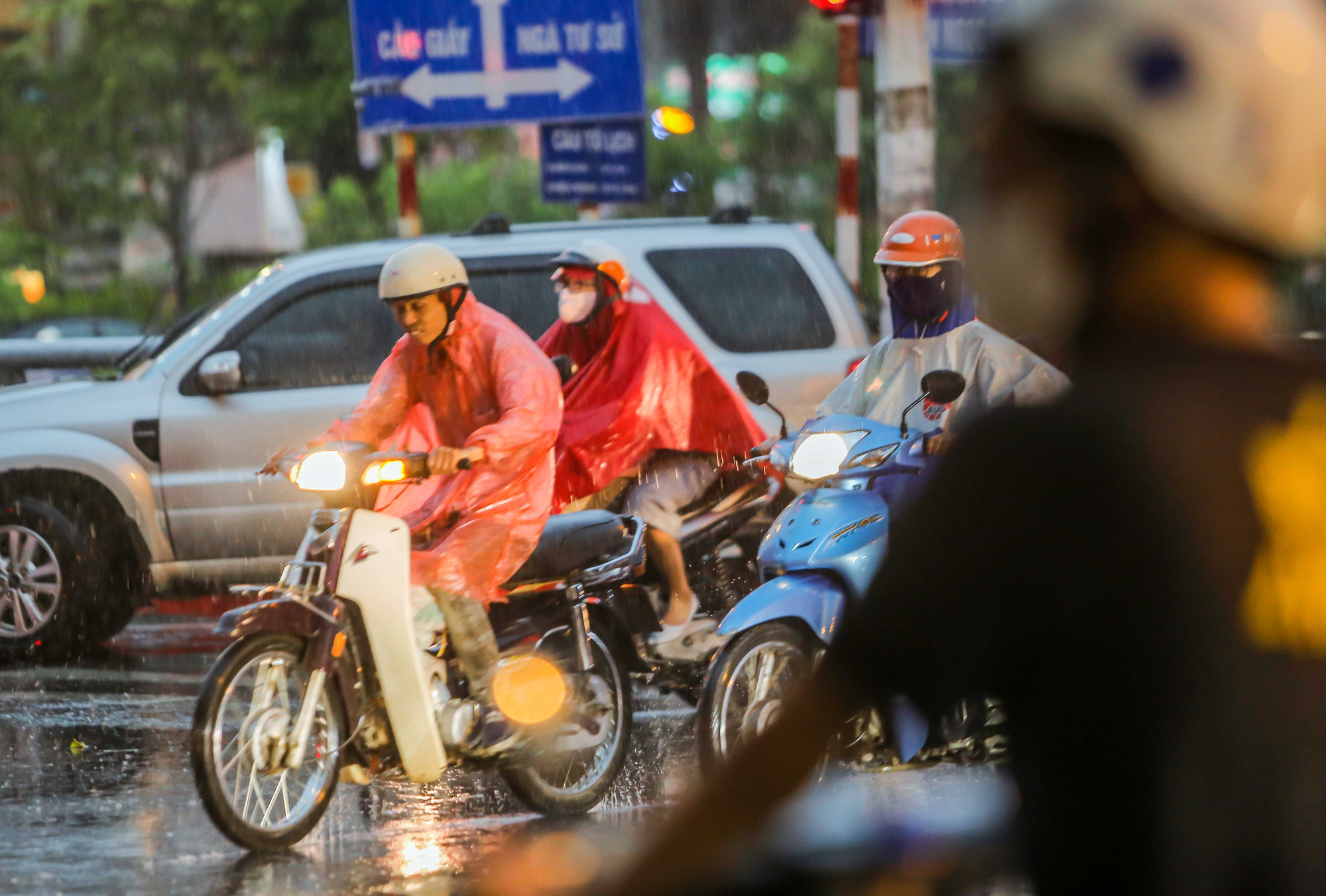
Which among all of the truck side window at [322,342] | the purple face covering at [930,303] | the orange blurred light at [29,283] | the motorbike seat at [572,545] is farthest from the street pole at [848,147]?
the orange blurred light at [29,283]

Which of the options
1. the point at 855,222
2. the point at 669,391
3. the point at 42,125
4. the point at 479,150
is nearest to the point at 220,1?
the point at 42,125

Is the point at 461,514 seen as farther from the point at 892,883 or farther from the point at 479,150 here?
the point at 479,150

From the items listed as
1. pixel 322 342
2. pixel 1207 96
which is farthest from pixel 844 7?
pixel 1207 96

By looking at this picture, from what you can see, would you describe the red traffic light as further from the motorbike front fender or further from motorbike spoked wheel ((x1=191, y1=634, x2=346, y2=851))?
motorbike spoked wheel ((x1=191, y1=634, x2=346, y2=851))

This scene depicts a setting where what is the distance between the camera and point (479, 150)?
28250mm

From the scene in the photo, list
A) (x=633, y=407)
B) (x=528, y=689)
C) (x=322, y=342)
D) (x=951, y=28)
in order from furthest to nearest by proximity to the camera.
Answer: (x=951, y=28), (x=322, y=342), (x=633, y=407), (x=528, y=689)

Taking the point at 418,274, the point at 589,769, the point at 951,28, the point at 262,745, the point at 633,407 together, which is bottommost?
the point at 589,769

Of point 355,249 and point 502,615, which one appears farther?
point 355,249

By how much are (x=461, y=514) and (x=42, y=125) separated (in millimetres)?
19367

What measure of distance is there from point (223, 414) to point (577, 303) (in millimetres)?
1842

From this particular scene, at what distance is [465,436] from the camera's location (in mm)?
5926

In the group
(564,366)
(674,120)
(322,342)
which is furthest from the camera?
(674,120)

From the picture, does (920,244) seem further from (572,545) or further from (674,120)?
(674,120)

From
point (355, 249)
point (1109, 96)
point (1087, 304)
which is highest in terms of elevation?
point (1109, 96)
